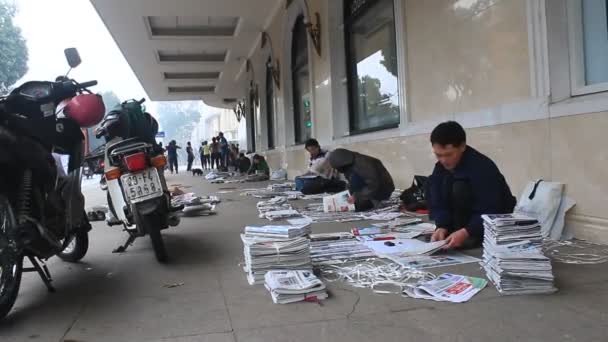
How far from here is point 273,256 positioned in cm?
290

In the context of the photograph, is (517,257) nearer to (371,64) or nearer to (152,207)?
(152,207)

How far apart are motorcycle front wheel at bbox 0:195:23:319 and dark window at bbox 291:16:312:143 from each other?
32.0 ft

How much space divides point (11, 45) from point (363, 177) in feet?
98.1

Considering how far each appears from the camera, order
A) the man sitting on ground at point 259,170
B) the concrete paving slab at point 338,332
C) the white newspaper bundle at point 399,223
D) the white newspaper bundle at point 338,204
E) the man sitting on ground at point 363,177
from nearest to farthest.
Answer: the concrete paving slab at point 338,332 → the white newspaper bundle at point 399,223 → the man sitting on ground at point 363,177 → the white newspaper bundle at point 338,204 → the man sitting on ground at point 259,170

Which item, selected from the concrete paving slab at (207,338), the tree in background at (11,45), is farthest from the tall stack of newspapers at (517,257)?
the tree in background at (11,45)

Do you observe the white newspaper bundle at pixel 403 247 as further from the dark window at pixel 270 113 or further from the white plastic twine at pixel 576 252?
the dark window at pixel 270 113

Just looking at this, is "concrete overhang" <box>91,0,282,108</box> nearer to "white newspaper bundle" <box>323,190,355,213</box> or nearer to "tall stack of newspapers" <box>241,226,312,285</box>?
"white newspaper bundle" <box>323,190,355,213</box>

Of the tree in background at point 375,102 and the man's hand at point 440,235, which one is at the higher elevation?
the tree in background at point 375,102

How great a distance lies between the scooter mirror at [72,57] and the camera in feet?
11.0

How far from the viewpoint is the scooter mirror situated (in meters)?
3.37

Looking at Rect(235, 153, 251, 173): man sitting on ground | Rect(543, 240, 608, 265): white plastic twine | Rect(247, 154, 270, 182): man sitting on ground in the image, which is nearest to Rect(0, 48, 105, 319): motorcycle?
Rect(543, 240, 608, 265): white plastic twine

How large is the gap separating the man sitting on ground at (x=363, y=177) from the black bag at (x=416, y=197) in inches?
9.5

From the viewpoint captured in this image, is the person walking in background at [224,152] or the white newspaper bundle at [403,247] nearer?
the white newspaper bundle at [403,247]

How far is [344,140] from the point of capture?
349 inches
